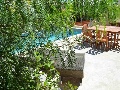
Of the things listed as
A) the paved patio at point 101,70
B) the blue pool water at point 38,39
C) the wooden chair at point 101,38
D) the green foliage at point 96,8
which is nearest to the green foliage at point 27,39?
the blue pool water at point 38,39

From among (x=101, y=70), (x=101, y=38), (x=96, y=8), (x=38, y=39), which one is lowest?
(x=101, y=70)

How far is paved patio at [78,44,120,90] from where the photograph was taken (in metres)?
8.21

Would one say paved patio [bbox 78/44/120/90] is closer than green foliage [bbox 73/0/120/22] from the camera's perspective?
No

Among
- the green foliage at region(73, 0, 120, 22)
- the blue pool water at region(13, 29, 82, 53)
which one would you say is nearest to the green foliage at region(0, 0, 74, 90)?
the blue pool water at region(13, 29, 82, 53)

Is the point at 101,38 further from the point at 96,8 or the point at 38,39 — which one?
the point at 38,39

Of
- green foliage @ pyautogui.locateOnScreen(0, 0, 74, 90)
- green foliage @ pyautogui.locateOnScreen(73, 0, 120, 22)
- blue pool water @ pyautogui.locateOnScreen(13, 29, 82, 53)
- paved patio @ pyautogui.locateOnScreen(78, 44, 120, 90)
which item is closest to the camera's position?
green foliage @ pyautogui.locateOnScreen(0, 0, 74, 90)

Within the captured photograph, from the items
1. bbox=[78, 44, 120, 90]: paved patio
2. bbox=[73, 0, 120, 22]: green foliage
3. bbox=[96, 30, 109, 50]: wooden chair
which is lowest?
bbox=[78, 44, 120, 90]: paved patio

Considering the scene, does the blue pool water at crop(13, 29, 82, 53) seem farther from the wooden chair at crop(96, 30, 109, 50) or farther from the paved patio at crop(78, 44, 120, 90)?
the wooden chair at crop(96, 30, 109, 50)

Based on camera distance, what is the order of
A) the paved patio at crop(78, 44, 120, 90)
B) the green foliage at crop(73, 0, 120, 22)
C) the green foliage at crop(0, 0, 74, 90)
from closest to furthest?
1. the green foliage at crop(0, 0, 74, 90)
2. the green foliage at crop(73, 0, 120, 22)
3. the paved patio at crop(78, 44, 120, 90)

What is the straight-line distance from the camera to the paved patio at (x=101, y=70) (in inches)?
323

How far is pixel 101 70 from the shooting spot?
9.62 metres

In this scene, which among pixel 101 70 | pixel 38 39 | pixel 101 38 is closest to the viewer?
pixel 38 39

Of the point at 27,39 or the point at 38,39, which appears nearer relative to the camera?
the point at 27,39

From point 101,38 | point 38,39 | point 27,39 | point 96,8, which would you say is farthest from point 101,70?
point 27,39
